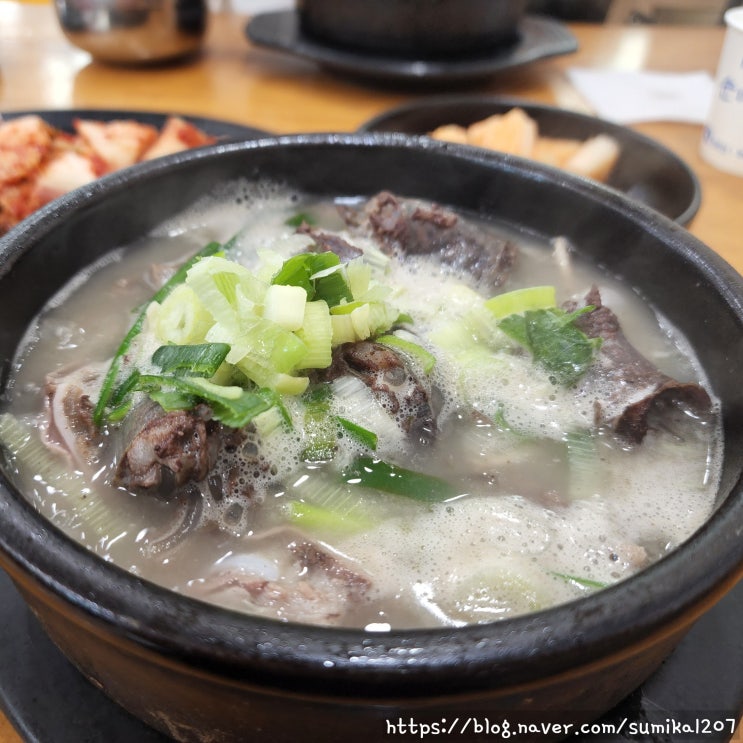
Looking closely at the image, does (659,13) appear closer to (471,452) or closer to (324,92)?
(324,92)

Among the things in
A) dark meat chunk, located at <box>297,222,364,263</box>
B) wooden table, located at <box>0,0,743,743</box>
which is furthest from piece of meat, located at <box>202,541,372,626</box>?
wooden table, located at <box>0,0,743,743</box>

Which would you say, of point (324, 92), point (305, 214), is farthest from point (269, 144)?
point (324, 92)

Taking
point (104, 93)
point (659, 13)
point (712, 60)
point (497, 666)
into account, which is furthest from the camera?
point (659, 13)

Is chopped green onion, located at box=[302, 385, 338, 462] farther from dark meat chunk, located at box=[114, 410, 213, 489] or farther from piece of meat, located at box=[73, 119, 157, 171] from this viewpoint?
piece of meat, located at box=[73, 119, 157, 171]

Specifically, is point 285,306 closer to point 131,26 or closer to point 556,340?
point 556,340

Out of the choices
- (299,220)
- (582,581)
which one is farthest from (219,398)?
(299,220)

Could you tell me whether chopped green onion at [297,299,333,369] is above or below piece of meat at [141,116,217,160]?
above

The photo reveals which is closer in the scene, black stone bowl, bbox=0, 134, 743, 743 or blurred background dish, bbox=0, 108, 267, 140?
black stone bowl, bbox=0, 134, 743, 743

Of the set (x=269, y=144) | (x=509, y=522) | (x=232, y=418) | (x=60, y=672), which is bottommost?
(x=60, y=672)
